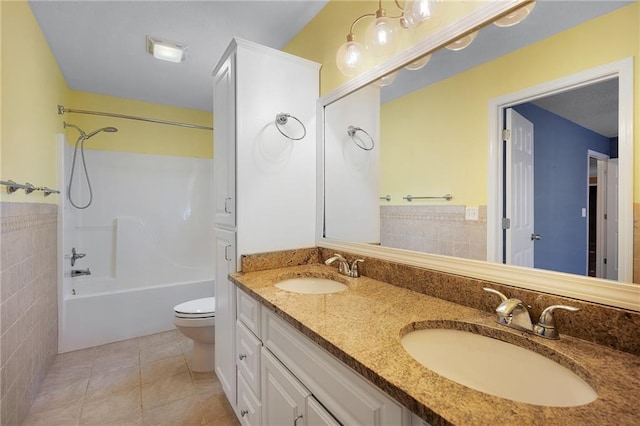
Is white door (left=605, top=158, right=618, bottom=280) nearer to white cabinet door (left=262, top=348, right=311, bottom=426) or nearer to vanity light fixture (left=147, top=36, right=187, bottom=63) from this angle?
white cabinet door (left=262, top=348, right=311, bottom=426)

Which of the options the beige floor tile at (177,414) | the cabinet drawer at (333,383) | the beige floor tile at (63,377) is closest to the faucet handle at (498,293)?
the cabinet drawer at (333,383)

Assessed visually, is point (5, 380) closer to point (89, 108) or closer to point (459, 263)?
point (459, 263)

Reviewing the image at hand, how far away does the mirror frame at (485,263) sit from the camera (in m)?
0.74

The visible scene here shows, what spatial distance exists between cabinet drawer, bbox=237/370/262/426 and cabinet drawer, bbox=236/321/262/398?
0.11 ft

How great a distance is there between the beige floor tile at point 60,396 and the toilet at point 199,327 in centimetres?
68

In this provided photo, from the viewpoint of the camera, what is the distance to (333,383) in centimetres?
79

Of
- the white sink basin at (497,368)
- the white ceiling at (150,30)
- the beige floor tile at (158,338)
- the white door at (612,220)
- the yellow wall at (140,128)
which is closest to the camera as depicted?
the white sink basin at (497,368)

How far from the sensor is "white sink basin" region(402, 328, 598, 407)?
0.64 meters

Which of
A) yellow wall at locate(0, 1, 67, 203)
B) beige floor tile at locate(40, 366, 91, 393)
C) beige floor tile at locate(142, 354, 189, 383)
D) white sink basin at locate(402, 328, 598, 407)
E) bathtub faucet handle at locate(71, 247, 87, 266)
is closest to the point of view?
white sink basin at locate(402, 328, 598, 407)

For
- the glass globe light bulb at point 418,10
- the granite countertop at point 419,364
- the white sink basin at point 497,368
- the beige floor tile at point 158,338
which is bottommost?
the beige floor tile at point 158,338

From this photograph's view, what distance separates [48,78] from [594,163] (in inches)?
124

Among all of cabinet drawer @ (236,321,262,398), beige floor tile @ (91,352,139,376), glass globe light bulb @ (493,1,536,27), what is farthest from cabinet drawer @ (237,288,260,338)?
beige floor tile @ (91,352,139,376)

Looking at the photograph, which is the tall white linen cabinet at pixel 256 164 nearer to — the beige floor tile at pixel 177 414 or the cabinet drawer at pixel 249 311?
the cabinet drawer at pixel 249 311

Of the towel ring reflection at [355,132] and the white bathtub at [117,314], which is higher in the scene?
the towel ring reflection at [355,132]
